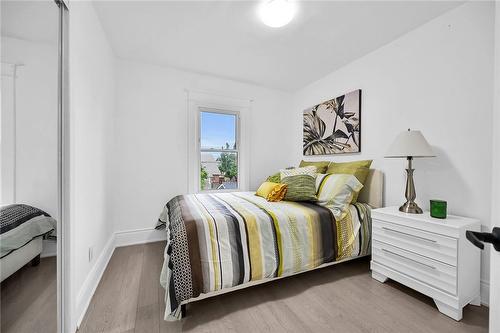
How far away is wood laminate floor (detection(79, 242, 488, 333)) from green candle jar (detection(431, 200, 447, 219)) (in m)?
0.68

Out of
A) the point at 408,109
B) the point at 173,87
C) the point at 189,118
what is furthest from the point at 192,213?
the point at 408,109

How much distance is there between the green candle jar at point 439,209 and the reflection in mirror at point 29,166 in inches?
103

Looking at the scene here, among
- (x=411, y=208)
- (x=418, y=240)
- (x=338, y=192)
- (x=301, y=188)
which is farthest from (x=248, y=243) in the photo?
(x=411, y=208)

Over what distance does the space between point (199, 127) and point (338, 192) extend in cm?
217

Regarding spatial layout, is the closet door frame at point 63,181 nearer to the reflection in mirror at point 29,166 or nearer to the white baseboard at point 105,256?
the reflection in mirror at point 29,166

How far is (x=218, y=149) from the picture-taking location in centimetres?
341

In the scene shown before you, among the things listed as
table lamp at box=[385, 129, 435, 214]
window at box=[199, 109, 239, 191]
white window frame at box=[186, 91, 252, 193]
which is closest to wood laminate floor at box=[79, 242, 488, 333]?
table lamp at box=[385, 129, 435, 214]

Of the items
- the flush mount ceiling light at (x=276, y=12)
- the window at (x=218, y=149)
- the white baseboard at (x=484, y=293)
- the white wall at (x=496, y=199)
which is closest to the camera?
the white wall at (x=496, y=199)

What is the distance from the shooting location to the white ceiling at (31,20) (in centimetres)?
84

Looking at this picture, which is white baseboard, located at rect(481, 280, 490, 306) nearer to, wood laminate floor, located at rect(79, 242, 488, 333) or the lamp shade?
wood laminate floor, located at rect(79, 242, 488, 333)

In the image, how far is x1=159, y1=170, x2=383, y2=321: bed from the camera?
144 cm

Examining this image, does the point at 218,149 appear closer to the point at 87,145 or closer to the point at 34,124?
the point at 87,145

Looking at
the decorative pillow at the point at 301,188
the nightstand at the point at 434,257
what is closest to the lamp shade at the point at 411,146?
the nightstand at the point at 434,257

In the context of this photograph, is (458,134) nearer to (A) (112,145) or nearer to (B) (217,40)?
(B) (217,40)
